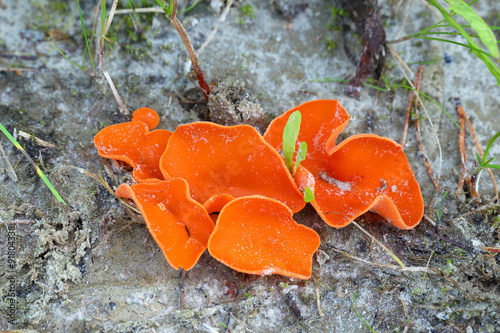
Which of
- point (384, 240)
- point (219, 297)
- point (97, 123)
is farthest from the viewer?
point (97, 123)

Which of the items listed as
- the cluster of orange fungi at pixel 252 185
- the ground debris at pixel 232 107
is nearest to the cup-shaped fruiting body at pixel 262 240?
the cluster of orange fungi at pixel 252 185

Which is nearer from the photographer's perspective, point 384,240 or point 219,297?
point 219,297

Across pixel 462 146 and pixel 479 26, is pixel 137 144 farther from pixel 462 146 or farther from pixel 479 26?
pixel 462 146

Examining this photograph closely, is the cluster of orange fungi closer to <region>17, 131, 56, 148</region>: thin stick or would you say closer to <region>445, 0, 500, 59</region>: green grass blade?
<region>17, 131, 56, 148</region>: thin stick

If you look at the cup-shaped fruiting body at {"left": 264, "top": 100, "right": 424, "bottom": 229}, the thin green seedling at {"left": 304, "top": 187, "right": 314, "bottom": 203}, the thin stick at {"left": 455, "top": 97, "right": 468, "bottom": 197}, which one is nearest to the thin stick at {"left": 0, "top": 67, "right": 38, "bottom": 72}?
the cup-shaped fruiting body at {"left": 264, "top": 100, "right": 424, "bottom": 229}

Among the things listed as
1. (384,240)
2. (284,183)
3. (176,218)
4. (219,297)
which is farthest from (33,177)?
(384,240)

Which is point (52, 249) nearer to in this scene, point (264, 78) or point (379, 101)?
point (264, 78)

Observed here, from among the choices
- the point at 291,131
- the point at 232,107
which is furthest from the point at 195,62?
the point at 291,131
